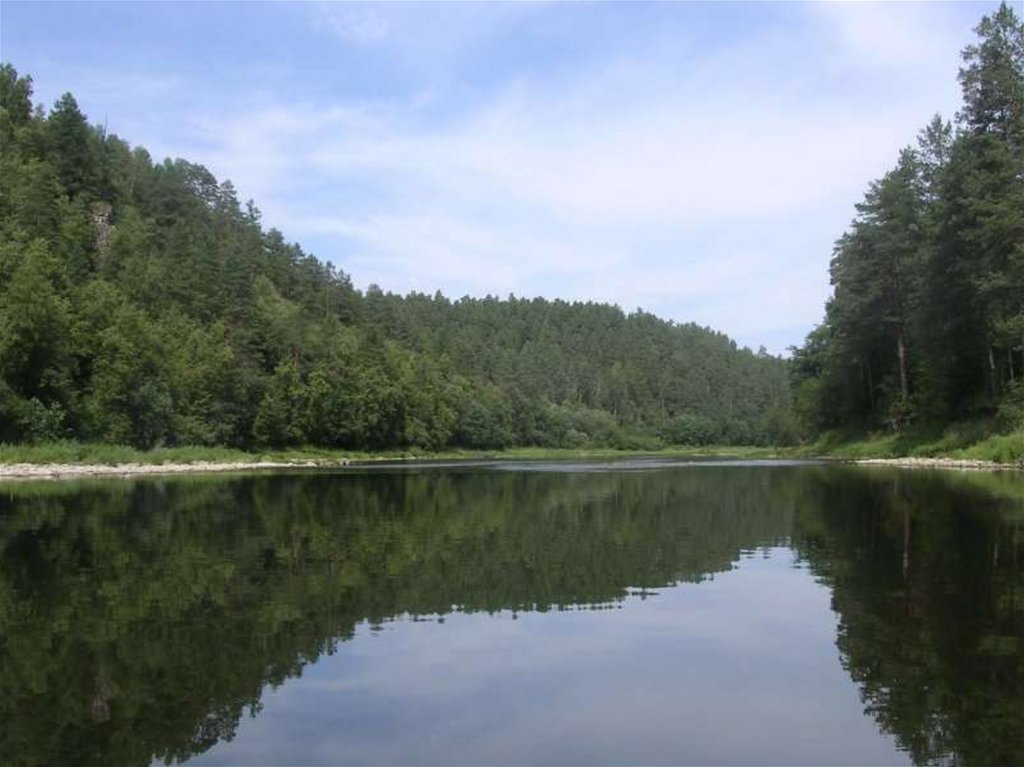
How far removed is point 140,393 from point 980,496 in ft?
228

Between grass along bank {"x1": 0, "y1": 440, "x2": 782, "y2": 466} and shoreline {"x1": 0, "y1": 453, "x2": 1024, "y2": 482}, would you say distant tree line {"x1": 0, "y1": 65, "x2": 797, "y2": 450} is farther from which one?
shoreline {"x1": 0, "y1": 453, "x2": 1024, "y2": 482}

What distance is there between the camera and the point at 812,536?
27.1 m

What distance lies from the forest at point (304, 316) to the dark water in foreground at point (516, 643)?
35680 millimetres

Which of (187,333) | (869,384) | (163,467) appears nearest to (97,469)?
(163,467)

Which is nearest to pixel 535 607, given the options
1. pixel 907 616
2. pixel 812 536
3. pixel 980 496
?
pixel 907 616

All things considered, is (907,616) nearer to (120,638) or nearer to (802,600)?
(802,600)

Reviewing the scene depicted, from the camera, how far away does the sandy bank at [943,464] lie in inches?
2014

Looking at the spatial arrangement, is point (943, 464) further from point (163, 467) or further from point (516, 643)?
point (163, 467)

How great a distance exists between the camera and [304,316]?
14512cm

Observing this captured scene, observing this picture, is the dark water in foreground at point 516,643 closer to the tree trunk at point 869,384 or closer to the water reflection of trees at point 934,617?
the water reflection of trees at point 934,617

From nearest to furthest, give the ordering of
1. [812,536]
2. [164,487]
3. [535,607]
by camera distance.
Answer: [535,607], [812,536], [164,487]

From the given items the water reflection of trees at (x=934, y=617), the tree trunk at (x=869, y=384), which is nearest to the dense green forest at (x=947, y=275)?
the tree trunk at (x=869, y=384)

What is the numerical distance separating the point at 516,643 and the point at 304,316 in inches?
5341

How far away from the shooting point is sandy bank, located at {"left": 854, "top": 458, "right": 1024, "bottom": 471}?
2014 inches
